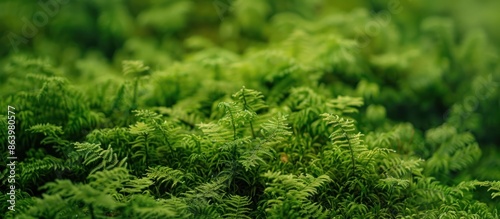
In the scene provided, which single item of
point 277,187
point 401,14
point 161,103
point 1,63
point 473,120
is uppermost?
point 401,14

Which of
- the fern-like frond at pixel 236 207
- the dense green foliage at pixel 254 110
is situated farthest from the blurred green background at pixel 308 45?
the fern-like frond at pixel 236 207

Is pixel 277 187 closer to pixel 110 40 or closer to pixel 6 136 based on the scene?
pixel 6 136

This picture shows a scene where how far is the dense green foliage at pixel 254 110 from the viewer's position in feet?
7.50

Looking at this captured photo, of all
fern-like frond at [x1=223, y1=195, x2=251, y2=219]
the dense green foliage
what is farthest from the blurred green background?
fern-like frond at [x1=223, y1=195, x2=251, y2=219]

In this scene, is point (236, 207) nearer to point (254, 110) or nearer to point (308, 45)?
point (254, 110)

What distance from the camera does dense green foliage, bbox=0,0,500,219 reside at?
2.29 meters

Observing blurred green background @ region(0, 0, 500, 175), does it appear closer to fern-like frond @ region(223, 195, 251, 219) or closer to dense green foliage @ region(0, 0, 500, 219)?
dense green foliage @ region(0, 0, 500, 219)

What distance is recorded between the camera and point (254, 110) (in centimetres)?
262

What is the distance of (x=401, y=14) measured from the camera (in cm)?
438

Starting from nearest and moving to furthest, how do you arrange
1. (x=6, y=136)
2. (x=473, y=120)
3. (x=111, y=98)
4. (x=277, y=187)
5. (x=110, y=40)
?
(x=277, y=187)
(x=6, y=136)
(x=111, y=98)
(x=473, y=120)
(x=110, y=40)

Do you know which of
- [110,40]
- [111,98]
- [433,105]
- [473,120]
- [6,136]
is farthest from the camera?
[110,40]

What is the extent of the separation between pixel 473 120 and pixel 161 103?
2.09 metres

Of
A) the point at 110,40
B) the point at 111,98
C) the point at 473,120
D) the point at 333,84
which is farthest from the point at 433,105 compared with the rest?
the point at 110,40

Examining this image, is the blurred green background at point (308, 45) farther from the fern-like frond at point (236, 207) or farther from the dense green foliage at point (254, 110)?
the fern-like frond at point (236, 207)
